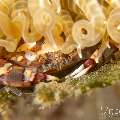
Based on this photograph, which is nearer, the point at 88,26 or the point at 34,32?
the point at 88,26

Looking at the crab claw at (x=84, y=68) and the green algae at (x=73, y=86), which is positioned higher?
the crab claw at (x=84, y=68)

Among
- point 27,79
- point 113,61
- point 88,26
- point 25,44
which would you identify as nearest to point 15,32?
point 25,44

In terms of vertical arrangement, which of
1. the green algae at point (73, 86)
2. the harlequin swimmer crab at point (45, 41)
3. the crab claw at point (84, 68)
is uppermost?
the harlequin swimmer crab at point (45, 41)

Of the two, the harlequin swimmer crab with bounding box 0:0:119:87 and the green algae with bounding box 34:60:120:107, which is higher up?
the harlequin swimmer crab with bounding box 0:0:119:87

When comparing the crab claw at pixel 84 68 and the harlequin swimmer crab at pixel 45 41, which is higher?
the harlequin swimmer crab at pixel 45 41

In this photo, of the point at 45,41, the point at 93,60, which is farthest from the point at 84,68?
the point at 45,41

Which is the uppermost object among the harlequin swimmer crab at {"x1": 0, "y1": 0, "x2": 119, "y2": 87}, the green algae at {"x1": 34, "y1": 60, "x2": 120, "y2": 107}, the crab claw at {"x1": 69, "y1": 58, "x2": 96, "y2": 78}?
the harlequin swimmer crab at {"x1": 0, "y1": 0, "x2": 119, "y2": 87}

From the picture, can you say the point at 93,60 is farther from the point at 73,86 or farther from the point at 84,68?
the point at 73,86

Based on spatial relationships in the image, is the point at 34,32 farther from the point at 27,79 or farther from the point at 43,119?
the point at 43,119
